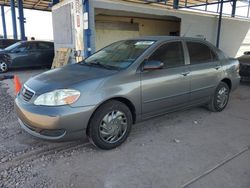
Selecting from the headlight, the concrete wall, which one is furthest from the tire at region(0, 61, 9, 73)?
the headlight

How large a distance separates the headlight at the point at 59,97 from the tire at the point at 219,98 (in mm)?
3096

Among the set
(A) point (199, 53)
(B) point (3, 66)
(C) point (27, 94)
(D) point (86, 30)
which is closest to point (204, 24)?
(D) point (86, 30)

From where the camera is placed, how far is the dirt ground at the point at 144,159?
2535 mm

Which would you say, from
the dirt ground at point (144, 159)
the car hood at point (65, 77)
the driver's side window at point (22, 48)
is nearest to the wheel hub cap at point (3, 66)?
the driver's side window at point (22, 48)

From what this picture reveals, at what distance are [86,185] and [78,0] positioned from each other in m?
6.79

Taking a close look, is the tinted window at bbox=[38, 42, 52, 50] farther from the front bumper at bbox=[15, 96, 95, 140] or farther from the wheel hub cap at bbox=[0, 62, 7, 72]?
the front bumper at bbox=[15, 96, 95, 140]

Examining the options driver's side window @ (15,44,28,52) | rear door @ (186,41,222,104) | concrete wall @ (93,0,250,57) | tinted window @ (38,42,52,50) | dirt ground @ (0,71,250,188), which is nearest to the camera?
dirt ground @ (0,71,250,188)

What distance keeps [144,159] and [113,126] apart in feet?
1.99

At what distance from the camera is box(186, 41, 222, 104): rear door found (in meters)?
4.16

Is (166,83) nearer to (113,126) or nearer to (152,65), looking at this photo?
(152,65)

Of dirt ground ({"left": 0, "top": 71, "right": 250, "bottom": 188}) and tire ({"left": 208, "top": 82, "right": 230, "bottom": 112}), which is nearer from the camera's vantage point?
dirt ground ({"left": 0, "top": 71, "right": 250, "bottom": 188})

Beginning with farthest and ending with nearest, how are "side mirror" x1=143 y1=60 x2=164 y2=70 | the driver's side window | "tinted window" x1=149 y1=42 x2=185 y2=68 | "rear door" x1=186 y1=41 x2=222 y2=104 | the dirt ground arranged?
1. the driver's side window
2. "rear door" x1=186 y1=41 x2=222 y2=104
3. "tinted window" x1=149 y1=42 x2=185 y2=68
4. "side mirror" x1=143 y1=60 x2=164 y2=70
5. the dirt ground

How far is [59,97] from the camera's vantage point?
282cm

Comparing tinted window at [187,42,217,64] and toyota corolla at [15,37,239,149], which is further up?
tinted window at [187,42,217,64]
